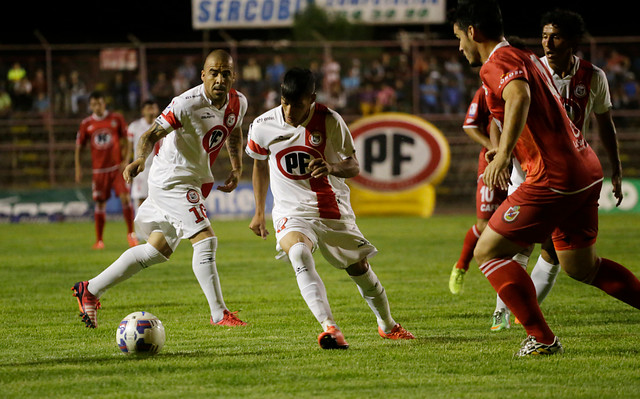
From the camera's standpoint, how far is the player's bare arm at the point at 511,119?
4.91 metres

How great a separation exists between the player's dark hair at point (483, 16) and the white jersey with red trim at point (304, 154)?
1.28 m

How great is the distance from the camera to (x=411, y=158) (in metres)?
20.1

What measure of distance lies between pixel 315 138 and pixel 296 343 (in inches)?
54.0

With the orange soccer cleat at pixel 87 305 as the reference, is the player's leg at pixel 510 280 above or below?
above

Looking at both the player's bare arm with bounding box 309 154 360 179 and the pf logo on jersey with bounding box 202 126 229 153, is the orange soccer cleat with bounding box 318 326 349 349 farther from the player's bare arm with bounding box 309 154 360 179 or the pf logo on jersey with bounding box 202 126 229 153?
the pf logo on jersey with bounding box 202 126 229 153

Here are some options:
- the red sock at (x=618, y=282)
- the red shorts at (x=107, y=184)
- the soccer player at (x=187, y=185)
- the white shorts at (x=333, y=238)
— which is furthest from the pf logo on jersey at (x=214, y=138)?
the red shorts at (x=107, y=184)

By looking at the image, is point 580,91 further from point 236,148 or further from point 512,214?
point 236,148

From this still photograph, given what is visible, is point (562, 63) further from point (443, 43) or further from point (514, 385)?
point (443, 43)

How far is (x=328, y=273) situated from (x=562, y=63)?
508cm

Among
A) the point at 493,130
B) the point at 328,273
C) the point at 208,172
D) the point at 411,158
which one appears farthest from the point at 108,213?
the point at 493,130

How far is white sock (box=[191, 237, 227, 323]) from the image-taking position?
715 cm

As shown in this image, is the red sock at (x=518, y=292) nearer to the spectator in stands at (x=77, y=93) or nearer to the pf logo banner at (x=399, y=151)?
the pf logo banner at (x=399, y=151)

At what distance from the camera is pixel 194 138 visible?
7.44m

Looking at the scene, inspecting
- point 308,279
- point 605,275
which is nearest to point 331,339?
point 308,279
